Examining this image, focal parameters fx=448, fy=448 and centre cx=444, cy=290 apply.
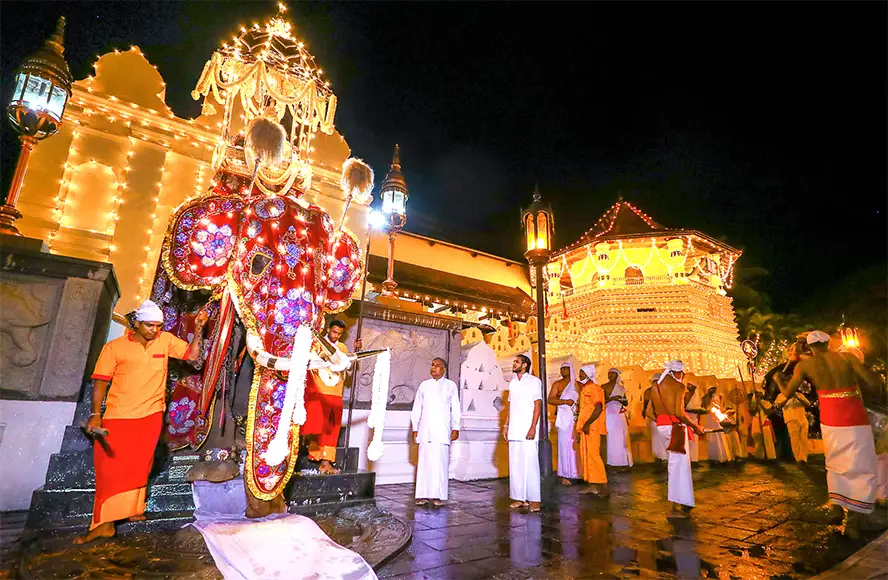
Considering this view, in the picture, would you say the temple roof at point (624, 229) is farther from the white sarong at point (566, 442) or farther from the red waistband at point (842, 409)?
the red waistband at point (842, 409)

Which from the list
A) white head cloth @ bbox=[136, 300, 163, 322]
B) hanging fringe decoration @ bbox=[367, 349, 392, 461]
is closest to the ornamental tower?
hanging fringe decoration @ bbox=[367, 349, 392, 461]

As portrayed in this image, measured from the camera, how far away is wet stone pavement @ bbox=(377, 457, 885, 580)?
10.2 ft

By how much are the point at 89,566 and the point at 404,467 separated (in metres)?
4.42

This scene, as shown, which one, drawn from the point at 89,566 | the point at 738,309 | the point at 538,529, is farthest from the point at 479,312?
the point at 738,309

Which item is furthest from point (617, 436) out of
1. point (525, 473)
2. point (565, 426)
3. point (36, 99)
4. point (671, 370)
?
point (36, 99)

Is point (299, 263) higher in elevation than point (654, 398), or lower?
higher

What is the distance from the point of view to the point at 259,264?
367 centimetres

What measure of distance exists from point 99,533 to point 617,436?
29.6 ft

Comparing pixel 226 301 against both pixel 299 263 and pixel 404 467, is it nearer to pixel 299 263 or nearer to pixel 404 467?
pixel 299 263

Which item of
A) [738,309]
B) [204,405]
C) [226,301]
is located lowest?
[204,405]

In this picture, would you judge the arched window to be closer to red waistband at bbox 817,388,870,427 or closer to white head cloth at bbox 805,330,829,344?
white head cloth at bbox 805,330,829,344

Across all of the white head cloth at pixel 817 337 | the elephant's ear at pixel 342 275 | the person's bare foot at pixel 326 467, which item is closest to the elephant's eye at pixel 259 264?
the elephant's ear at pixel 342 275

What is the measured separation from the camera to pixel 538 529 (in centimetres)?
420

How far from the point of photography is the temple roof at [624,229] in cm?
2172
